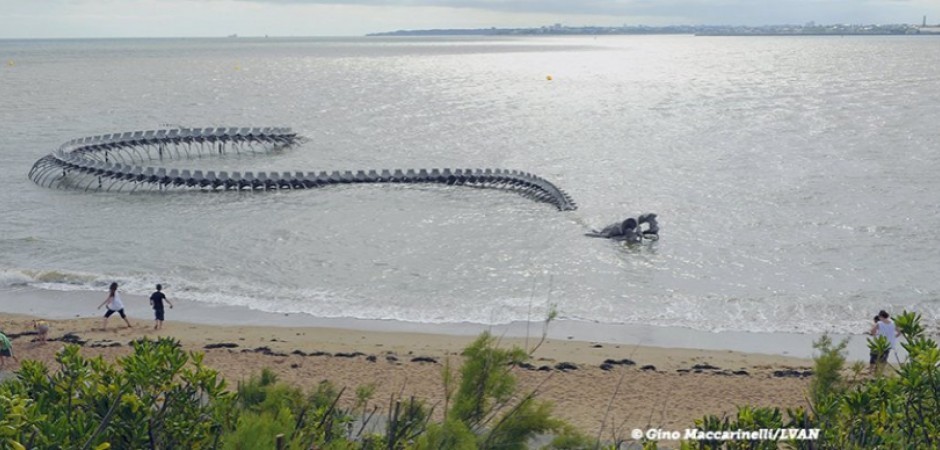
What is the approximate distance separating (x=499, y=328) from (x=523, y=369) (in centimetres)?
395

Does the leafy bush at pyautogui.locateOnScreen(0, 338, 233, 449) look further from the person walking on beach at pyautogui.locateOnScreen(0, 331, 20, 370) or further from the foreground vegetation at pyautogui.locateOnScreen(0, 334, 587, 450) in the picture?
the person walking on beach at pyautogui.locateOnScreen(0, 331, 20, 370)

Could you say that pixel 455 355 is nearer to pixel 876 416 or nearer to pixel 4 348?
pixel 4 348

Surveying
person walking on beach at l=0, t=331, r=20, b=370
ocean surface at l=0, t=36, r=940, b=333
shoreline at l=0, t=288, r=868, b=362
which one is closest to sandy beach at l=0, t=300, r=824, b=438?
shoreline at l=0, t=288, r=868, b=362

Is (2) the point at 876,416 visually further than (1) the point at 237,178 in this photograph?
No

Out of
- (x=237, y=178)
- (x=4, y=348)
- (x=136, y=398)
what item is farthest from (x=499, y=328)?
(x=237, y=178)

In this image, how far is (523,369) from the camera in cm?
1778

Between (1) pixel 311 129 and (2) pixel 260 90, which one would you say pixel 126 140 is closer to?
(1) pixel 311 129

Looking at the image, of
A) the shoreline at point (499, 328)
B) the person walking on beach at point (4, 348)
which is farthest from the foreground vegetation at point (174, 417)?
the shoreline at point (499, 328)

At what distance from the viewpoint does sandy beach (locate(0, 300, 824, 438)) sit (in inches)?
628

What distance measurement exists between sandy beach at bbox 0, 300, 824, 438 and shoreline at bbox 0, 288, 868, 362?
382 millimetres

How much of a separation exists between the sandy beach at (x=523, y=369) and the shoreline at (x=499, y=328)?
0.38m

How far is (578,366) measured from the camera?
18.2 metres

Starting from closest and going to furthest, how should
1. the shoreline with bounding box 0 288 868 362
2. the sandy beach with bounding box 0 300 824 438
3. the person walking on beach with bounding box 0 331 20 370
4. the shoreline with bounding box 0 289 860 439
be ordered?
the sandy beach with bounding box 0 300 824 438 → the shoreline with bounding box 0 289 860 439 → the person walking on beach with bounding box 0 331 20 370 → the shoreline with bounding box 0 288 868 362

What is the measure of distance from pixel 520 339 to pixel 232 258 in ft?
38.3
